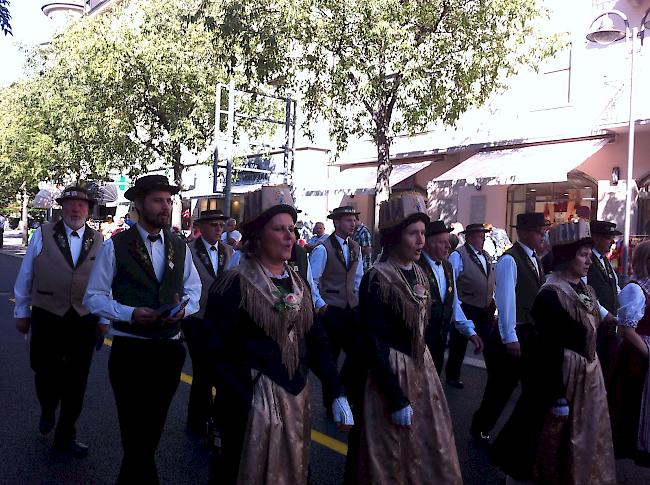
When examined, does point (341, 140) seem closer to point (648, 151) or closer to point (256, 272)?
point (648, 151)

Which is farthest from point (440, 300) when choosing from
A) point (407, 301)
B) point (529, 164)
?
point (529, 164)

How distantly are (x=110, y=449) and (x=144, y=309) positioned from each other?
1.94 m

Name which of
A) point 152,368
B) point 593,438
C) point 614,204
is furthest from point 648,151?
point 152,368

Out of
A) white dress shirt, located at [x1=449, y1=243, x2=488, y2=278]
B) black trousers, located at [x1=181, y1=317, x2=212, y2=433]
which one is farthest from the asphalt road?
white dress shirt, located at [x1=449, y1=243, x2=488, y2=278]

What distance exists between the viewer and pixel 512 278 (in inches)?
210

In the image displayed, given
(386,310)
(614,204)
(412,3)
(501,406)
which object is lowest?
(501,406)

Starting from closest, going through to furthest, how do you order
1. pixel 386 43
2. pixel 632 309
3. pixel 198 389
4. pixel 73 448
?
pixel 632 309
pixel 73 448
pixel 198 389
pixel 386 43

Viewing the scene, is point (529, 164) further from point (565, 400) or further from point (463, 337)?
point (565, 400)

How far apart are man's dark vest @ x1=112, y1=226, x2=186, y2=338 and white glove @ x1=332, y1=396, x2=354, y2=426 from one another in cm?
128

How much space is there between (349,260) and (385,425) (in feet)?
13.6

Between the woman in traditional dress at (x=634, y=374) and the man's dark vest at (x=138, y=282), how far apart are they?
2793 millimetres

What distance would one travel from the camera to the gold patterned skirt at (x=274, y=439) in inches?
117

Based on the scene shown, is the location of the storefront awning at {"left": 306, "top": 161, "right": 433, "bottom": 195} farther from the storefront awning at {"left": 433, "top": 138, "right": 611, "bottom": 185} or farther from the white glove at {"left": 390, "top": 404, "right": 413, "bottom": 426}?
the white glove at {"left": 390, "top": 404, "right": 413, "bottom": 426}

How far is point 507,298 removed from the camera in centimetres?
513
